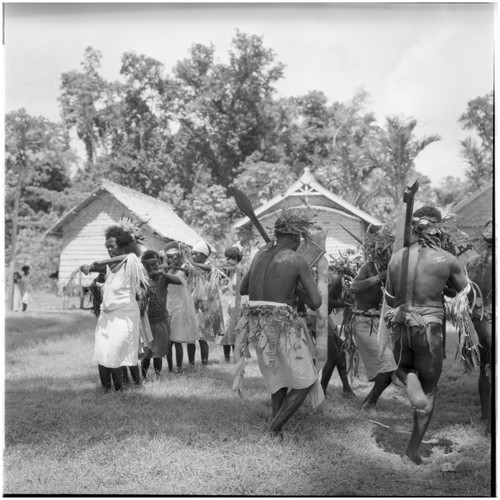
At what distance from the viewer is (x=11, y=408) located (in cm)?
600

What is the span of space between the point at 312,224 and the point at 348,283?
193cm

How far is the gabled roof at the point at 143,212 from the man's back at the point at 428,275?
14605mm

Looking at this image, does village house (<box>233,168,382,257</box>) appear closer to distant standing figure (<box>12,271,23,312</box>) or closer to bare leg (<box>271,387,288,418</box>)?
distant standing figure (<box>12,271,23,312</box>)

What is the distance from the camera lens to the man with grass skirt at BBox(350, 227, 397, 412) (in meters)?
5.91

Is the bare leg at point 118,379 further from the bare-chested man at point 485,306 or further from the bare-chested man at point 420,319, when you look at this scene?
the bare-chested man at point 485,306

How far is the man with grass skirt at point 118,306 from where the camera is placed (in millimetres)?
6336

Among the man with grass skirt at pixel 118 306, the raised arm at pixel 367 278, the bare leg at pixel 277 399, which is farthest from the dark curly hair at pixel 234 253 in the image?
the bare leg at pixel 277 399

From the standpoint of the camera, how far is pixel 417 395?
14.9 ft

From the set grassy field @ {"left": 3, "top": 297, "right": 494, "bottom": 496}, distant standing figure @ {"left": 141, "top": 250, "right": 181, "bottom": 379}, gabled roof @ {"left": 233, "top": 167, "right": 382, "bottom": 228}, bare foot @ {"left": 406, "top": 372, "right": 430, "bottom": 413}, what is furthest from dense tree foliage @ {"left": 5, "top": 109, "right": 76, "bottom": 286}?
bare foot @ {"left": 406, "top": 372, "right": 430, "bottom": 413}

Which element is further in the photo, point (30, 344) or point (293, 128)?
point (293, 128)

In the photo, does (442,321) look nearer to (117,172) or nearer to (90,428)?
(90,428)

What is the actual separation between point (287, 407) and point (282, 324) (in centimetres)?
72

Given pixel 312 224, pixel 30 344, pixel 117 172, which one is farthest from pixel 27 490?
pixel 117 172

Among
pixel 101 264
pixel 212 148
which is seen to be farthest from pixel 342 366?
pixel 212 148
